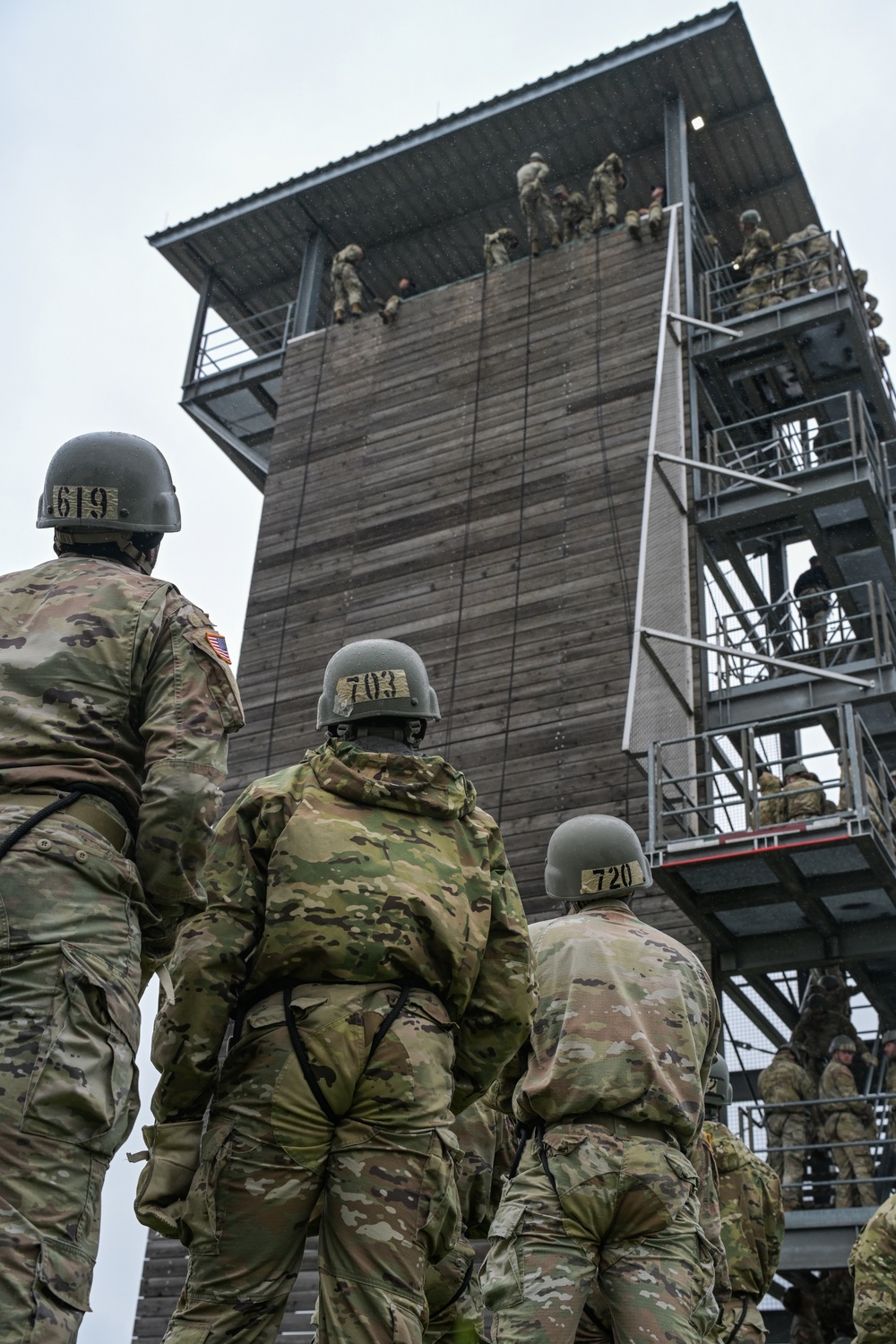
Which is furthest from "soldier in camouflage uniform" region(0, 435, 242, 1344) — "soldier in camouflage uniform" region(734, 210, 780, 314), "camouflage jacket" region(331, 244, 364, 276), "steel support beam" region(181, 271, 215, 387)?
"steel support beam" region(181, 271, 215, 387)

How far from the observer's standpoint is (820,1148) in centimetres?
1184

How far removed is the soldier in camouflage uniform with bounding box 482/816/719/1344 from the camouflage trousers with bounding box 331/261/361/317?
17.4 metres

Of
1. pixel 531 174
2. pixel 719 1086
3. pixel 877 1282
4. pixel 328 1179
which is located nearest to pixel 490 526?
pixel 531 174

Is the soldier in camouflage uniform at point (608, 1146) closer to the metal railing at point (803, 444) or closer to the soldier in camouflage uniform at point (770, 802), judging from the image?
the soldier in camouflage uniform at point (770, 802)

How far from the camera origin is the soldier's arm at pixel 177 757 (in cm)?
320

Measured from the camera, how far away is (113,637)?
3.43 m

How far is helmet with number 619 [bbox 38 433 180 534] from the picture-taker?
376 centimetres

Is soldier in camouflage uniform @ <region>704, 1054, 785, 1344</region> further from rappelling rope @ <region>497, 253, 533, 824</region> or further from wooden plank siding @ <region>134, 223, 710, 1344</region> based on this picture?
rappelling rope @ <region>497, 253, 533, 824</region>

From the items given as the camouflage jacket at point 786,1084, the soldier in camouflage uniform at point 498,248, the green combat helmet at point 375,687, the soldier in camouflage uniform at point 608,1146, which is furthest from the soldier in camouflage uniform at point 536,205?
the green combat helmet at point 375,687

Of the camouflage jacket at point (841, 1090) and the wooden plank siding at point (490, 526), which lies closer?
the camouflage jacket at point (841, 1090)

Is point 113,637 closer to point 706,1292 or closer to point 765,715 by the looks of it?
point 706,1292

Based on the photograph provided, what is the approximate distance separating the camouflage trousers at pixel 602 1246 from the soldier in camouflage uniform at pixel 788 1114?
8376 mm

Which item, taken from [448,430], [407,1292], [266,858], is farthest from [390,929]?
[448,430]

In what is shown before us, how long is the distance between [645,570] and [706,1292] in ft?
36.0
